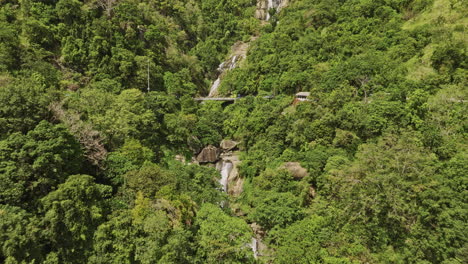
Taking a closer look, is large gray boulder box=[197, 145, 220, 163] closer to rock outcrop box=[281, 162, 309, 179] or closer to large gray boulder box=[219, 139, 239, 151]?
large gray boulder box=[219, 139, 239, 151]

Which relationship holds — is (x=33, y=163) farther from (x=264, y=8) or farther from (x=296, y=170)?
(x=264, y=8)

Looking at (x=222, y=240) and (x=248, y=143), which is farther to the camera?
(x=248, y=143)

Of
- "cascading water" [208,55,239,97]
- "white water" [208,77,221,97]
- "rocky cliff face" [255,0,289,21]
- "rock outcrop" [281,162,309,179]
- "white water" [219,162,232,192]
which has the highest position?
"rocky cliff face" [255,0,289,21]

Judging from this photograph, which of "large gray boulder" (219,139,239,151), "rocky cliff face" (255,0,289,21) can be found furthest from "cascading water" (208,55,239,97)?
"large gray boulder" (219,139,239,151)

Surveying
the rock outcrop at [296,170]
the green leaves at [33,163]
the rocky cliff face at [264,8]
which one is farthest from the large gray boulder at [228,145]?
the rocky cliff face at [264,8]

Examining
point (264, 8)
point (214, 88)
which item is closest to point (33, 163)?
point (214, 88)

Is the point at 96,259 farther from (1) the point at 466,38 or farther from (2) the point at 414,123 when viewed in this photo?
(1) the point at 466,38

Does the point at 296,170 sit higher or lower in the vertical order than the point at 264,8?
lower
